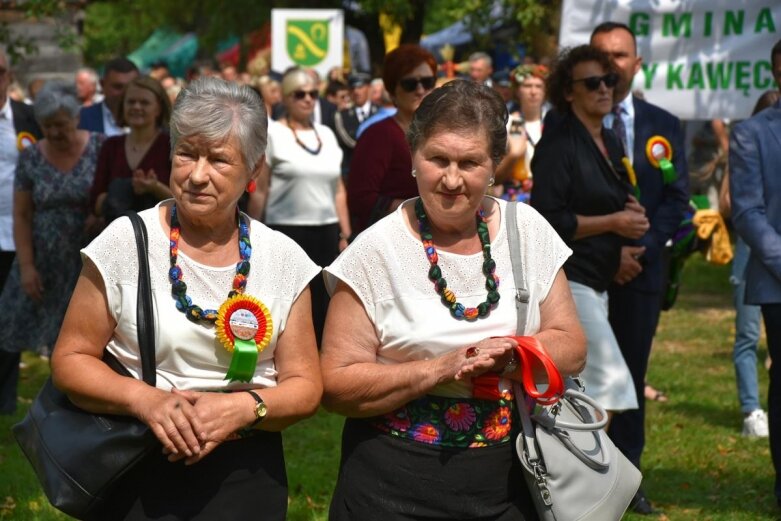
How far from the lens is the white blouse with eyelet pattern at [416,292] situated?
3.96 metres

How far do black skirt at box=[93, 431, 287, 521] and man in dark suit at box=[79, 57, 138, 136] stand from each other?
21.4 feet

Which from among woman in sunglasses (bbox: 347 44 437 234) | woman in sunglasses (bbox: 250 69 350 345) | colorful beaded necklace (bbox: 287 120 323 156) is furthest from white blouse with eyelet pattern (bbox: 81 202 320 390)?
colorful beaded necklace (bbox: 287 120 323 156)

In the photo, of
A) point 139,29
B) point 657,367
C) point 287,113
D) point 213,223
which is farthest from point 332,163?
point 139,29

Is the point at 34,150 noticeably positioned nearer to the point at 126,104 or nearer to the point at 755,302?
the point at 126,104

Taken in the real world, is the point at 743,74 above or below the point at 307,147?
above

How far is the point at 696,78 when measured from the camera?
875 cm

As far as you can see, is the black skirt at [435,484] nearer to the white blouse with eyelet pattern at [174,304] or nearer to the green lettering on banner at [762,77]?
the white blouse with eyelet pattern at [174,304]

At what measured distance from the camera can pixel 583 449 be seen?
156 inches

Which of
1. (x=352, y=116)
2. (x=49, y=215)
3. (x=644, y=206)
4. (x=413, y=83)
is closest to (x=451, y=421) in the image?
(x=644, y=206)

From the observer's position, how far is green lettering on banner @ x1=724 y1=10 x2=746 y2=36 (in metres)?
8.58

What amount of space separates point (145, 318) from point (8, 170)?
18.9 ft

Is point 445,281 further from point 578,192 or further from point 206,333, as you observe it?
point 578,192

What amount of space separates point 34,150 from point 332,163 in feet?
8.19

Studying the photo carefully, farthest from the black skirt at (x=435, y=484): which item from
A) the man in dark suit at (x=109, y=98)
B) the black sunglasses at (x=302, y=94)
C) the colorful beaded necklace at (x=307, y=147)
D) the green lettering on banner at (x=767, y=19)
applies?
the black sunglasses at (x=302, y=94)
